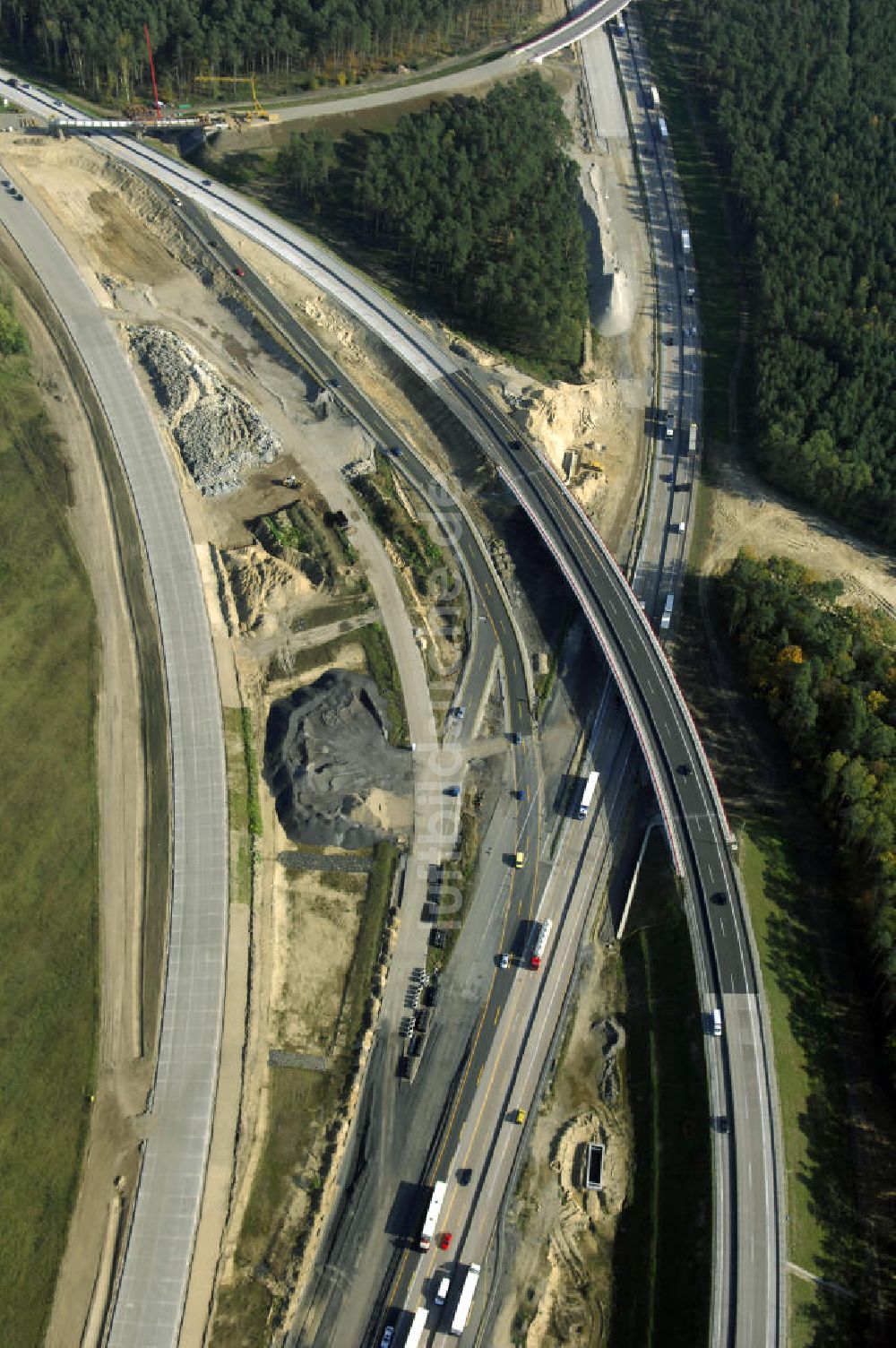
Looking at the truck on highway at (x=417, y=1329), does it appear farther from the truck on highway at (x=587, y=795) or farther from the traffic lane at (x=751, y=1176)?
the truck on highway at (x=587, y=795)

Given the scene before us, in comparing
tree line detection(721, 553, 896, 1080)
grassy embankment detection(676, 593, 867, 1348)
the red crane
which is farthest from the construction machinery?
grassy embankment detection(676, 593, 867, 1348)

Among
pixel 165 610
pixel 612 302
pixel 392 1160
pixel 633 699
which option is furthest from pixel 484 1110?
pixel 612 302

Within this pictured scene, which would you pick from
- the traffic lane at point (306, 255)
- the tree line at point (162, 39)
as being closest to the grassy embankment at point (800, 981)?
the traffic lane at point (306, 255)

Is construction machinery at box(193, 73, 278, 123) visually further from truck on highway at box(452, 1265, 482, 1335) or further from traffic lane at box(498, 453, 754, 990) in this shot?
truck on highway at box(452, 1265, 482, 1335)

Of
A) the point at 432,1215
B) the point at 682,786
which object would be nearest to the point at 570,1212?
the point at 432,1215

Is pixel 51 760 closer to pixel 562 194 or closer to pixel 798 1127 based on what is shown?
pixel 798 1127
